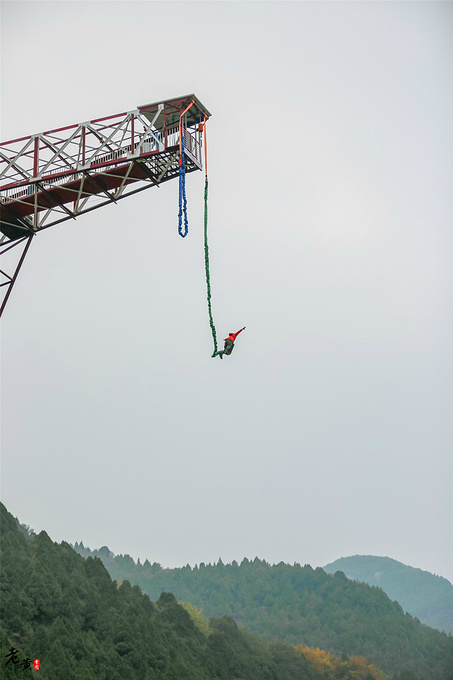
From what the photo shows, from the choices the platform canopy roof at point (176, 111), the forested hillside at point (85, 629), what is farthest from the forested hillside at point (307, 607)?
the platform canopy roof at point (176, 111)

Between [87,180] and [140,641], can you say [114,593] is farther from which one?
[87,180]

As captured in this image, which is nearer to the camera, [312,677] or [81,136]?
[81,136]

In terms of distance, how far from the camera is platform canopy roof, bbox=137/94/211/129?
26.7 meters

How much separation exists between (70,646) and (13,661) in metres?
12.3

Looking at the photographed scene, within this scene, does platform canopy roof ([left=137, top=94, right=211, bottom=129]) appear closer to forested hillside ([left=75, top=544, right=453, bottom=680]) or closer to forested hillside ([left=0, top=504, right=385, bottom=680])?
forested hillside ([left=0, top=504, right=385, bottom=680])

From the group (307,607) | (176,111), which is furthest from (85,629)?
(307,607)

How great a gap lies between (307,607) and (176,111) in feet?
430

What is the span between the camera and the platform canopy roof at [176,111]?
26.7m

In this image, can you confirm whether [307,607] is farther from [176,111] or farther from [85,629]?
[176,111]

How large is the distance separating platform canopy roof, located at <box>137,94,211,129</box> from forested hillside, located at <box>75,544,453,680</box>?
9673 centimetres

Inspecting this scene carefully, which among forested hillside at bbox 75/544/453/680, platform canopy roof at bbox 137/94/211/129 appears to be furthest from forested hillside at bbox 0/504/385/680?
forested hillside at bbox 75/544/453/680

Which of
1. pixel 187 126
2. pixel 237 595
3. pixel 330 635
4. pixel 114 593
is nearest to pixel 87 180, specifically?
pixel 187 126

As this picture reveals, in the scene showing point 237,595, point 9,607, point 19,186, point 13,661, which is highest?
point 237,595

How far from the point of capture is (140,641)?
60312 mm
